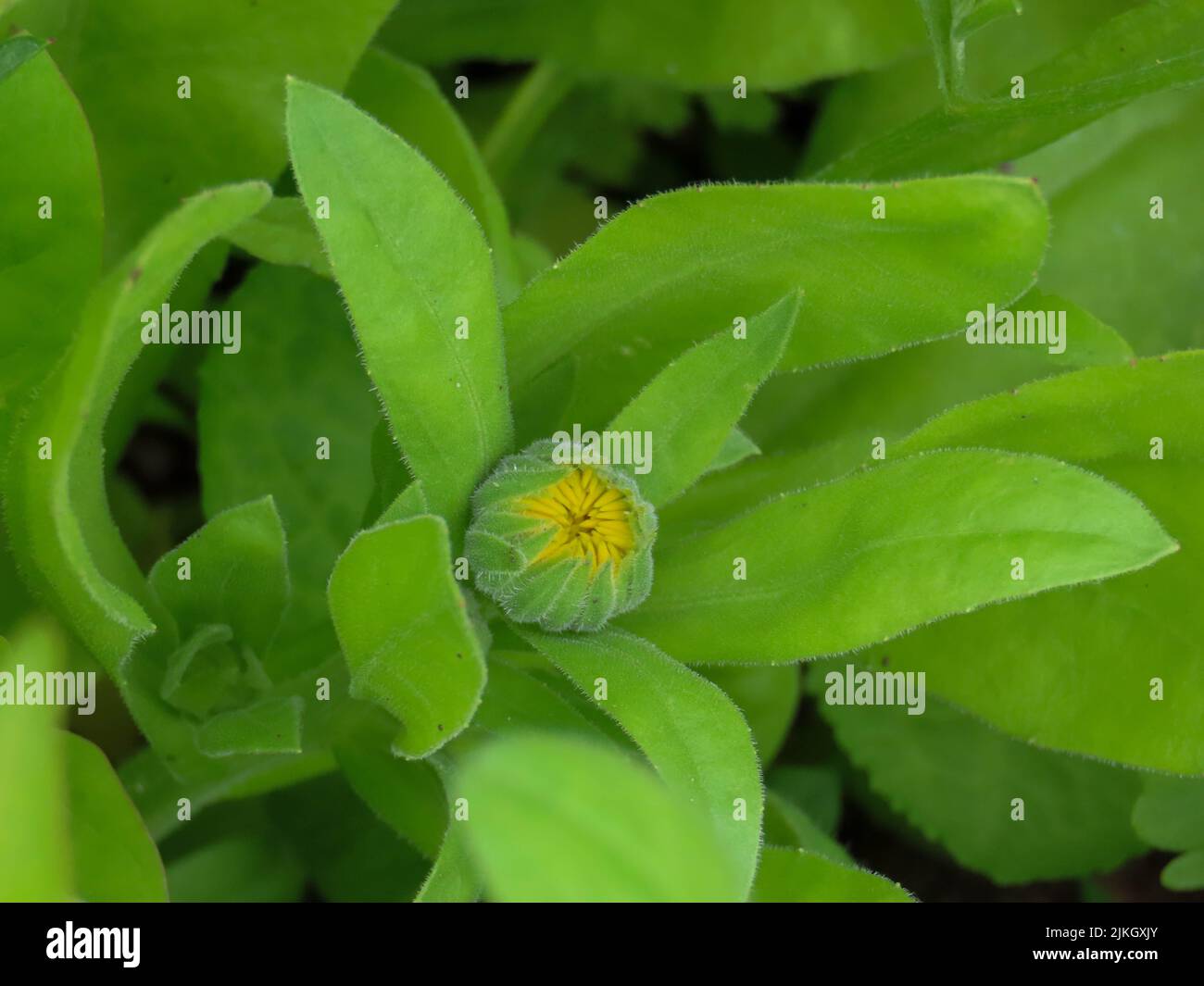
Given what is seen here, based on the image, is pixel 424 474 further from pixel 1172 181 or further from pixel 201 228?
pixel 1172 181

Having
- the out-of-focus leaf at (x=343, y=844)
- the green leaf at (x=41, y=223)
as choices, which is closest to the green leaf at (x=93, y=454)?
the green leaf at (x=41, y=223)

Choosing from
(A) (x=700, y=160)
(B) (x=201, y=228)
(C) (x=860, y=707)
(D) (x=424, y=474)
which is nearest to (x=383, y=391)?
(D) (x=424, y=474)

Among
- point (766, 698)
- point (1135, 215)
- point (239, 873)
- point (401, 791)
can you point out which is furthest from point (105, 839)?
point (1135, 215)

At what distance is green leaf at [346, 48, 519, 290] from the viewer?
1.39 metres

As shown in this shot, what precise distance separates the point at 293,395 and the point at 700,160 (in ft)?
2.32

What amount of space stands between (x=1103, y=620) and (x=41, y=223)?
1024mm

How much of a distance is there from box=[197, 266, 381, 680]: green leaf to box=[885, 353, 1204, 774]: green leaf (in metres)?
0.60

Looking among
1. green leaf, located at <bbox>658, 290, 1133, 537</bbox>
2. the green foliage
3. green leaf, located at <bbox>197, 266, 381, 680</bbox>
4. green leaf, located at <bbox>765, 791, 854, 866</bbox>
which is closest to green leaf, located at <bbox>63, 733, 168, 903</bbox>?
the green foliage

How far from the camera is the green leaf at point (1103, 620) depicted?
3.66ft

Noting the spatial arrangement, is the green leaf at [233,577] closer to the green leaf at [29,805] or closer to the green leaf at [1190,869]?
the green leaf at [29,805]

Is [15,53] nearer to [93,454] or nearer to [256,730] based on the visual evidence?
[93,454]

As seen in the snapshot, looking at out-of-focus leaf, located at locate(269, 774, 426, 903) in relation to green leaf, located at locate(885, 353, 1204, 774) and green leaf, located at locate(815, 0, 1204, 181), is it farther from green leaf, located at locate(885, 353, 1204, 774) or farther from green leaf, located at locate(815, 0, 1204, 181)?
green leaf, located at locate(815, 0, 1204, 181)

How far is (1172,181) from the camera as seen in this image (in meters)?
1.65

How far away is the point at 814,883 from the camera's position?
1123 millimetres
